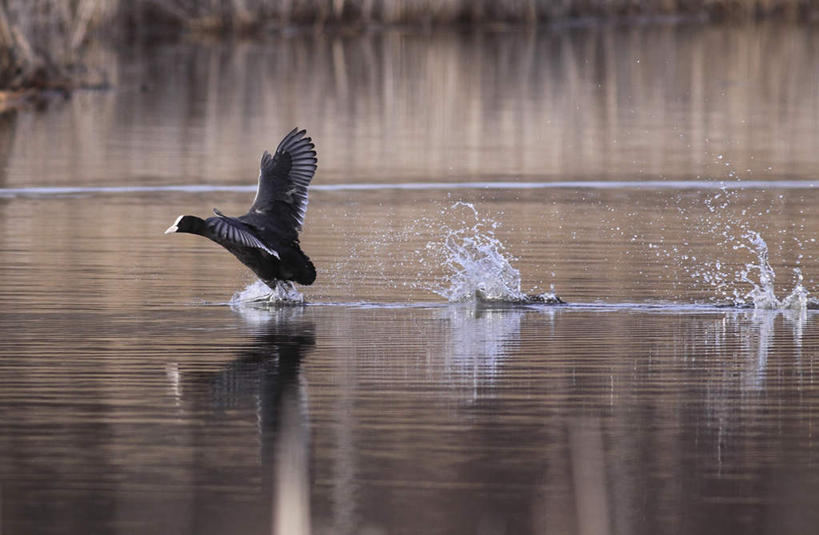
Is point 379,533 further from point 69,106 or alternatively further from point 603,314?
point 69,106

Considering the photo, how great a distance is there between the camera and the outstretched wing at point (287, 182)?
468 inches

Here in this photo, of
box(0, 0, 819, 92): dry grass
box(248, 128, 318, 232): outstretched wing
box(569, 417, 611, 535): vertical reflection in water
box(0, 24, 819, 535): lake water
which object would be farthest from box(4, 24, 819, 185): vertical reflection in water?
box(569, 417, 611, 535): vertical reflection in water

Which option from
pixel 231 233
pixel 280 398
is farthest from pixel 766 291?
pixel 280 398

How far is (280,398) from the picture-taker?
8.55 meters

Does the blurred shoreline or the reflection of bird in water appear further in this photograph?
the blurred shoreline

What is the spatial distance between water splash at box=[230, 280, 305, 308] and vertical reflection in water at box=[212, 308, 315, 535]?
20 centimetres

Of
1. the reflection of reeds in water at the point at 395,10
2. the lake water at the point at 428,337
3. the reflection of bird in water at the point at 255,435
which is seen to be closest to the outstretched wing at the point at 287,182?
the lake water at the point at 428,337

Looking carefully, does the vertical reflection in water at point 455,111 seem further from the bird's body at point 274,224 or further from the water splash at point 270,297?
the water splash at point 270,297

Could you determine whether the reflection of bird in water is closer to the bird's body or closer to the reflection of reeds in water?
the bird's body

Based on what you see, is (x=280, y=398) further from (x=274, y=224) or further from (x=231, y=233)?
(x=274, y=224)

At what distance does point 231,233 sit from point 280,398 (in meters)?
2.14

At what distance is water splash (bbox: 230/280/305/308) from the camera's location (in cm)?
1163

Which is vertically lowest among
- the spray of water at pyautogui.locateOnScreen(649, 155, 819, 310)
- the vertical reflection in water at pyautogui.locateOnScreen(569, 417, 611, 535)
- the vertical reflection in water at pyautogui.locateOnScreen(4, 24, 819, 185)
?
the vertical reflection in water at pyautogui.locateOnScreen(569, 417, 611, 535)

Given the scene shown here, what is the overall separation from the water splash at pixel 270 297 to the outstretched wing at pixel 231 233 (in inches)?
34.1
